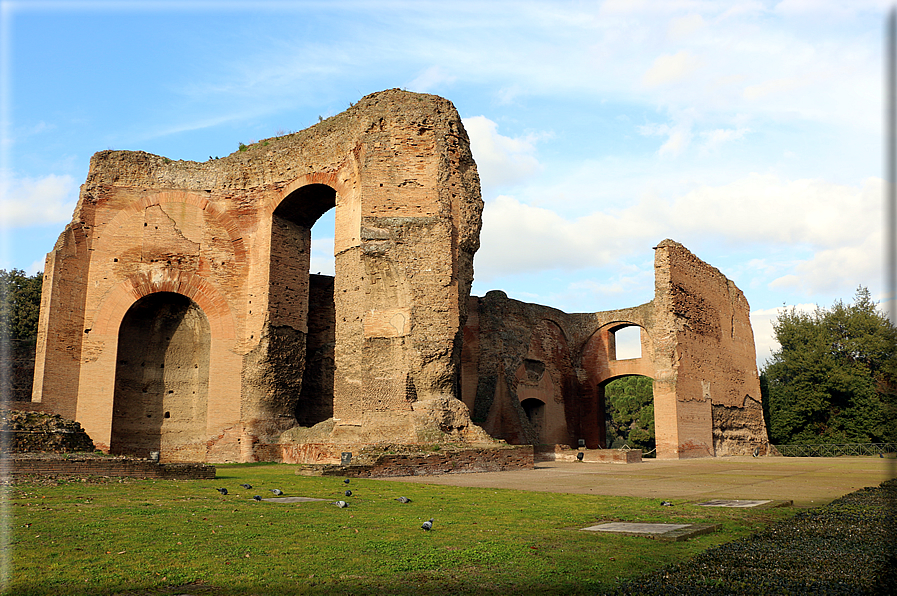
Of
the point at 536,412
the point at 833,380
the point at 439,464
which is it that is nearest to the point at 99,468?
the point at 439,464

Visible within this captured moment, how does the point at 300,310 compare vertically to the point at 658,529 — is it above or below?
above

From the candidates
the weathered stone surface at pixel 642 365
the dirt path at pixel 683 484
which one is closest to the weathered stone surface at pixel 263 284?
the dirt path at pixel 683 484

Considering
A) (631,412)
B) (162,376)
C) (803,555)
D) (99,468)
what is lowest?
(631,412)

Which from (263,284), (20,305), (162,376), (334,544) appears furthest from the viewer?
(20,305)

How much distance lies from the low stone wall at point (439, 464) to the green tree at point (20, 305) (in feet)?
56.2

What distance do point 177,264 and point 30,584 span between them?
15.0 m

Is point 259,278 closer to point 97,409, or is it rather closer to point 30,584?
point 97,409

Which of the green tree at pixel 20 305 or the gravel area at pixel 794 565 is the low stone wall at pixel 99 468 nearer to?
the gravel area at pixel 794 565

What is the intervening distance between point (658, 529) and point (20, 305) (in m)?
25.3

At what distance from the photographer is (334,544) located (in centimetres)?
407

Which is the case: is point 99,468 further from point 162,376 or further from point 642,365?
point 642,365

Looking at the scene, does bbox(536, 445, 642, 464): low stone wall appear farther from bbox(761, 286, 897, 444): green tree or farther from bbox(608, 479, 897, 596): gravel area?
bbox(761, 286, 897, 444): green tree

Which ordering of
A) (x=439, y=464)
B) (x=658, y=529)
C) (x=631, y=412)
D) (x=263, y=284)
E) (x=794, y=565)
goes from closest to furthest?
(x=794, y=565), (x=658, y=529), (x=439, y=464), (x=263, y=284), (x=631, y=412)

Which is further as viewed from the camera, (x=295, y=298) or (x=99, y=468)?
(x=295, y=298)
